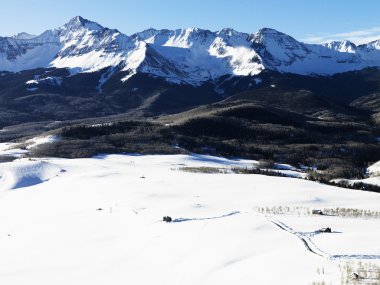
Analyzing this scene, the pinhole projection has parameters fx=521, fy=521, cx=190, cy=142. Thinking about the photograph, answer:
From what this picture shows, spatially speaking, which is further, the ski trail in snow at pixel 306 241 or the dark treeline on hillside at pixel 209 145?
the dark treeline on hillside at pixel 209 145

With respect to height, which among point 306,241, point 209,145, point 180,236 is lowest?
point 209,145

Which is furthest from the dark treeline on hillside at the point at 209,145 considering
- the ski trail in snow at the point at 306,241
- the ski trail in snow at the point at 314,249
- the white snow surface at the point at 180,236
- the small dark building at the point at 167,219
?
the ski trail in snow at the point at 314,249

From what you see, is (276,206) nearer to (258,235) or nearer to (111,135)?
→ (258,235)

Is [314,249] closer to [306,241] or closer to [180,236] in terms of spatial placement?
[306,241]

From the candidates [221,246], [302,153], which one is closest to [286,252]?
[221,246]

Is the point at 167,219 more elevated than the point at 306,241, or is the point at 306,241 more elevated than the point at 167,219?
the point at 306,241

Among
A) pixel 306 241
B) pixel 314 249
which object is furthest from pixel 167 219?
pixel 314 249

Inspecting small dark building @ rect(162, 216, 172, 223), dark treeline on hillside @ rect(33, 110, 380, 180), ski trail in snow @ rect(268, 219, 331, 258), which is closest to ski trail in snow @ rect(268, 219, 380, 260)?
ski trail in snow @ rect(268, 219, 331, 258)

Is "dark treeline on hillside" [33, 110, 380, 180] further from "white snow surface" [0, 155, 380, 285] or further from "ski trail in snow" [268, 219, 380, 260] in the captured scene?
"ski trail in snow" [268, 219, 380, 260]

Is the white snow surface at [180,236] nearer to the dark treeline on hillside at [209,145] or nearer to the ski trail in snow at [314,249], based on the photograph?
the ski trail in snow at [314,249]
